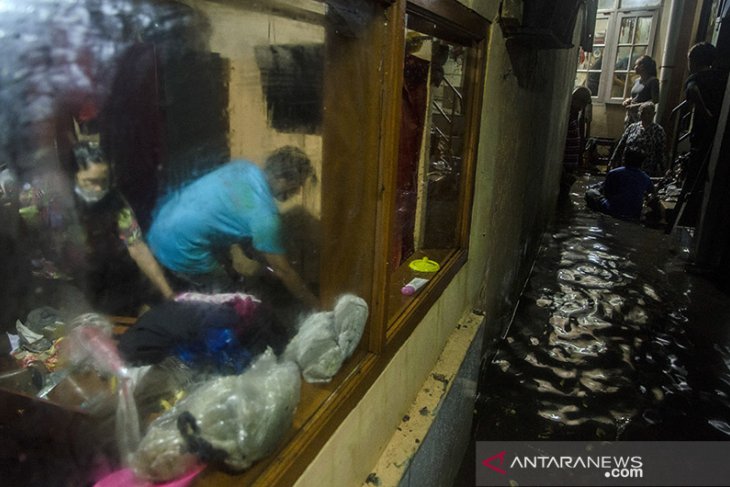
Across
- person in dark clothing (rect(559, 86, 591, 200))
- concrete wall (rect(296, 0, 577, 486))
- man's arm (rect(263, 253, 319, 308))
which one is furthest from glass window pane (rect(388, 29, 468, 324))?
person in dark clothing (rect(559, 86, 591, 200))

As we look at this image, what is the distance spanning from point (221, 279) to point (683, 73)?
53.5ft

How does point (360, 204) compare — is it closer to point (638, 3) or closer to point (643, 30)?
point (643, 30)

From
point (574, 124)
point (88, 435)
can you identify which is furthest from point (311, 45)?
point (574, 124)

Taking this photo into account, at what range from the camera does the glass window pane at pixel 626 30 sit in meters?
15.5

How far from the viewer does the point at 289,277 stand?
188 centimetres

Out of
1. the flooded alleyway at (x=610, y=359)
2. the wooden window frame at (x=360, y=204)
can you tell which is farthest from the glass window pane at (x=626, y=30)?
the wooden window frame at (x=360, y=204)

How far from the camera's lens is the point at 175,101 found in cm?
143

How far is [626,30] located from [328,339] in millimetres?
17644

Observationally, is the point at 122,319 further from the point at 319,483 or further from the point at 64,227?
the point at 319,483

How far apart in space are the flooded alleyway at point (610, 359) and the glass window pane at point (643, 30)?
11.4 metres

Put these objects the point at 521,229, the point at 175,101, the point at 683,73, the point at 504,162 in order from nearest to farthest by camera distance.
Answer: the point at 175,101
the point at 504,162
the point at 521,229
the point at 683,73

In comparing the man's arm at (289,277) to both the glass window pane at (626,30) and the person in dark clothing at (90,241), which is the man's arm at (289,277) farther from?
the glass window pane at (626,30)

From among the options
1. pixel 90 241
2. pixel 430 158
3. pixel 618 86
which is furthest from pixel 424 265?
pixel 618 86

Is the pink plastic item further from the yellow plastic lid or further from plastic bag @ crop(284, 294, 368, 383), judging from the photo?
the yellow plastic lid
